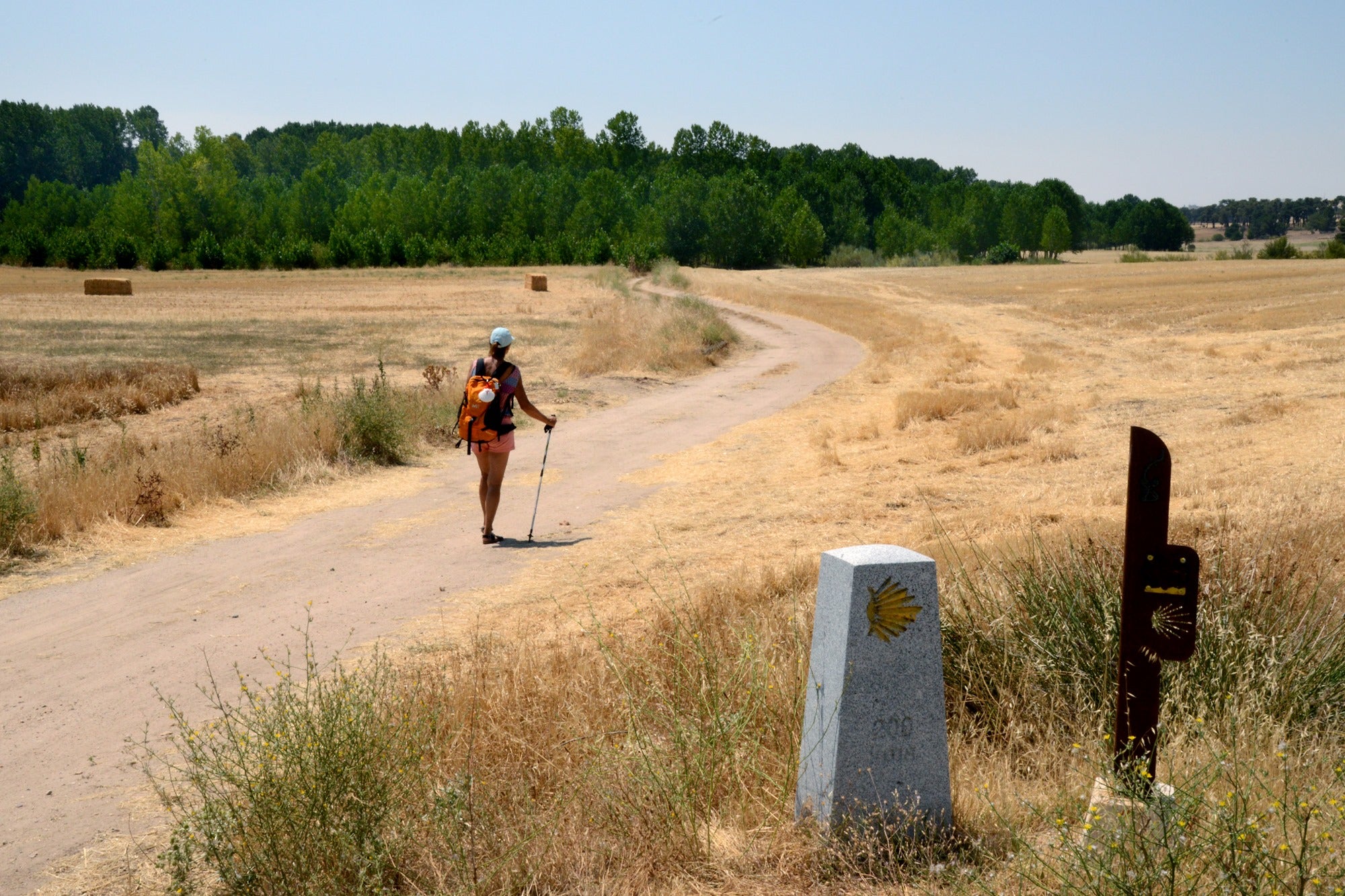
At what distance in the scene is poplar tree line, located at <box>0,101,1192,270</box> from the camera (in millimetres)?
97938

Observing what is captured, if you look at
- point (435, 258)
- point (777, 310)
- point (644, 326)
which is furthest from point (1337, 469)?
point (435, 258)

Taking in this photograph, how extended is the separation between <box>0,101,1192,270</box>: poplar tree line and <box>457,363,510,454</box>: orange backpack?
242 ft

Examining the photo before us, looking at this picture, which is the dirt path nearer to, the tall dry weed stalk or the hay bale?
the tall dry weed stalk

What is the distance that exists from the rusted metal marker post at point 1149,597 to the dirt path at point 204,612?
4.38 meters

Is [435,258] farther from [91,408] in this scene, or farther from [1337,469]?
[1337,469]

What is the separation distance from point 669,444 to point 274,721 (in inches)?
476

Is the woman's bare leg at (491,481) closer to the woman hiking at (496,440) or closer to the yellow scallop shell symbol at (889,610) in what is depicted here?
the woman hiking at (496,440)

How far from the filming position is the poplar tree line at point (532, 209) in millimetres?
97938

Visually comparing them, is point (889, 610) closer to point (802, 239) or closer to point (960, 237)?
point (802, 239)

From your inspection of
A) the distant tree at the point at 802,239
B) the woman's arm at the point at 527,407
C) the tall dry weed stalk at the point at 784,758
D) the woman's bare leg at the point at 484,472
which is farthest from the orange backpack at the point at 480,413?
the distant tree at the point at 802,239

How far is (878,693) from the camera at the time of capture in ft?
13.2

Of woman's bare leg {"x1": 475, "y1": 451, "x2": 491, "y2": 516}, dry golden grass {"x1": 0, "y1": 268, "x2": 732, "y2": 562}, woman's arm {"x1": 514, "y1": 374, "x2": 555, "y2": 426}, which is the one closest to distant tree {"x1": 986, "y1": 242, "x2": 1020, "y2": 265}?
dry golden grass {"x1": 0, "y1": 268, "x2": 732, "y2": 562}

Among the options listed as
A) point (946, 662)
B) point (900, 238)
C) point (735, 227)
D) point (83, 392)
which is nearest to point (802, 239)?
point (735, 227)

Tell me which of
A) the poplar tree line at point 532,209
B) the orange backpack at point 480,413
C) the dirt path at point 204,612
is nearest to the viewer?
the dirt path at point 204,612
